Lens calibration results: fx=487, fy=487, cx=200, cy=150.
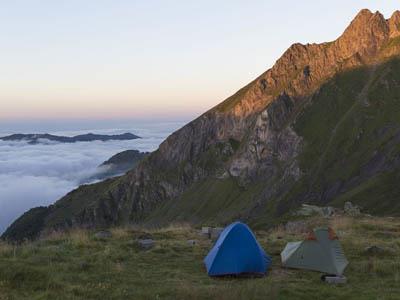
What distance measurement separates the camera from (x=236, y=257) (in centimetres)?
1809

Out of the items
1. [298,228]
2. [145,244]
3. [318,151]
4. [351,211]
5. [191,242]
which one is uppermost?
[318,151]

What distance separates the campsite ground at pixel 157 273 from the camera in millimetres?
→ 14469

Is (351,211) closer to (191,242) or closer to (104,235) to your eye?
(191,242)

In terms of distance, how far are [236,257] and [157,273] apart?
297 centimetres

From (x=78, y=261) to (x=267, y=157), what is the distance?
513ft

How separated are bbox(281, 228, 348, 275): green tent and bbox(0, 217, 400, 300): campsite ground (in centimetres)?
48

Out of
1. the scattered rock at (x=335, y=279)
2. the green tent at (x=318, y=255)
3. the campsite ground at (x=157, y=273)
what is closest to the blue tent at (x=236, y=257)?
the campsite ground at (x=157, y=273)

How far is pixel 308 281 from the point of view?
665 inches

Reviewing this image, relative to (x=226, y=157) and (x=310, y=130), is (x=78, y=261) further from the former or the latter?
(x=226, y=157)

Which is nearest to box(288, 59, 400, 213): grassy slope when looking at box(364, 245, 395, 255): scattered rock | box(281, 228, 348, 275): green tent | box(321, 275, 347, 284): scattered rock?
box(364, 245, 395, 255): scattered rock

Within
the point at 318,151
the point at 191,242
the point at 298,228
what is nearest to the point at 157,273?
the point at 191,242

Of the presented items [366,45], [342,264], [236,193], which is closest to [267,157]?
[236,193]

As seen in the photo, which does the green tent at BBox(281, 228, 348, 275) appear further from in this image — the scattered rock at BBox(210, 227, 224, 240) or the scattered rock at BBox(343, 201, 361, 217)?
the scattered rock at BBox(343, 201, 361, 217)

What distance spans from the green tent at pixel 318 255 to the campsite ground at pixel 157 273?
0.48m
